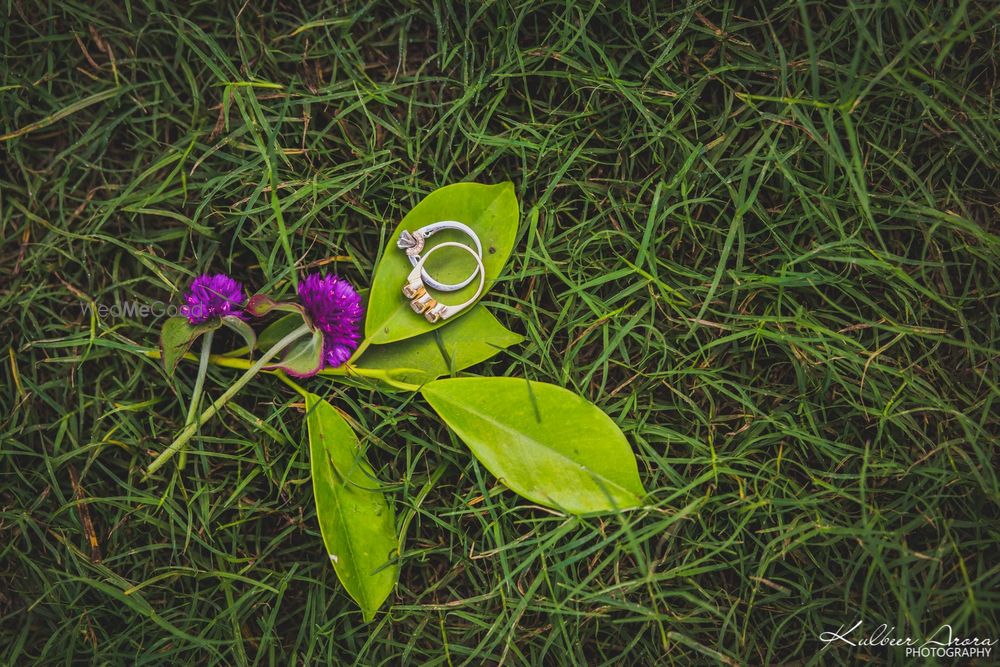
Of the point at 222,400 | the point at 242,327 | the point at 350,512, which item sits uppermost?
the point at 242,327

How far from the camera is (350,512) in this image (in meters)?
0.93

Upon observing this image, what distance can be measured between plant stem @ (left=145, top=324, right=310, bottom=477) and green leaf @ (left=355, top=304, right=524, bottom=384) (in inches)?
4.2

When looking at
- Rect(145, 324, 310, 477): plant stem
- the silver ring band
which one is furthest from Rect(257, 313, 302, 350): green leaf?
the silver ring band

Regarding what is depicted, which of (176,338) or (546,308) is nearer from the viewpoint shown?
(176,338)

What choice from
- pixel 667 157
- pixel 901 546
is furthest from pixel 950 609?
pixel 667 157

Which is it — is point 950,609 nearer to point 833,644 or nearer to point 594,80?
point 833,644

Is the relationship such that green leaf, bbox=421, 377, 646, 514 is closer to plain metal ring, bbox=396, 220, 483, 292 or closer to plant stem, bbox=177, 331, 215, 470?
plain metal ring, bbox=396, 220, 483, 292

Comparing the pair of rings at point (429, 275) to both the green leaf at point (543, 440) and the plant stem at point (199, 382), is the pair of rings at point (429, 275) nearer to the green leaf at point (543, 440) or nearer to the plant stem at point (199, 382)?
the green leaf at point (543, 440)

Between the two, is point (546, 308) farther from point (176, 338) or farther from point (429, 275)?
point (176, 338)

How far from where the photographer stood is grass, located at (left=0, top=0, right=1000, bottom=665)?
956 mm

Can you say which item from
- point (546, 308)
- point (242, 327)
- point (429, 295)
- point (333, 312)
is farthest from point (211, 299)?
point (546, 308)

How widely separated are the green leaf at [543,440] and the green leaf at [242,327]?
250 mm

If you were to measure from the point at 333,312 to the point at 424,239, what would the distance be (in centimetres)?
17

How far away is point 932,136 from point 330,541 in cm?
104
